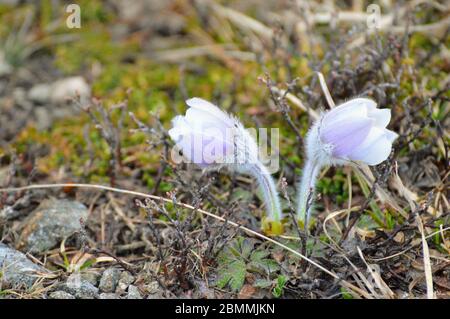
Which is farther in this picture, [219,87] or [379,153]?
[219,87]

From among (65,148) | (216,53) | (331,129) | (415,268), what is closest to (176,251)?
(331,129)

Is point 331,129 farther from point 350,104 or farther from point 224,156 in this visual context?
point 224,156

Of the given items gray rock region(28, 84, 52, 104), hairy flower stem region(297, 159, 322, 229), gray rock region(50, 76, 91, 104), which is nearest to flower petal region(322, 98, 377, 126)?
hairy flower stem region(297, 159, 322, 229)

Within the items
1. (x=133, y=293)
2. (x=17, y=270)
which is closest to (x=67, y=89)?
(x=17, y=270)

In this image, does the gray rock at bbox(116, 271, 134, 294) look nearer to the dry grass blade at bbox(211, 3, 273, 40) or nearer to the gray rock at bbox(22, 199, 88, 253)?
the gray rock at bbox(22, 199, 88, 253)

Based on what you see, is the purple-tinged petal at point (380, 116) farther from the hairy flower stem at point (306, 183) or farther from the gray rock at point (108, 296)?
the gray rock at point (108, 296)

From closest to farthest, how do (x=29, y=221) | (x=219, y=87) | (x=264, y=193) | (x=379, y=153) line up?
(x=379, y=153) < (x=264, y=193) < (x=29, y=221) < (x=219, y=87)
